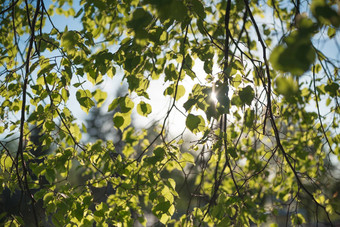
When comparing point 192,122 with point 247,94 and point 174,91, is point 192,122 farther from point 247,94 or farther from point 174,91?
point 174,91

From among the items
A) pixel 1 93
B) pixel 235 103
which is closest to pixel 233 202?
pixel 235 103

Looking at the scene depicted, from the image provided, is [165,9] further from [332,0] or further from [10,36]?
[10,36]

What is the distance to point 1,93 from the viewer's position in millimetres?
1707

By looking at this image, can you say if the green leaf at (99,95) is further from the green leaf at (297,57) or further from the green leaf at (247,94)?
the green leaf at (297,57)

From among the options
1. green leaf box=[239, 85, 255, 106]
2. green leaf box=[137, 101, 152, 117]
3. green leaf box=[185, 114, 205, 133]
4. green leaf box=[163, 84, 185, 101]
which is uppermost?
green leaf box=[163, 84, 185, 101]

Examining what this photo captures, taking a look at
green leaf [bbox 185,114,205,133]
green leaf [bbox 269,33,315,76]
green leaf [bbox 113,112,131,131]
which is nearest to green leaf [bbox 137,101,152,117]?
green leaf [bbox 113,112,131,131]

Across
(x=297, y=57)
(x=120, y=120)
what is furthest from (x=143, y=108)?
(x=297, y=57)

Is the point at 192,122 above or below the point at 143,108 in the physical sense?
below

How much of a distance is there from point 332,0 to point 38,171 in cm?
162

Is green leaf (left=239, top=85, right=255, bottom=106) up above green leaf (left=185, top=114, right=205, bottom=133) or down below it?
Answer: above

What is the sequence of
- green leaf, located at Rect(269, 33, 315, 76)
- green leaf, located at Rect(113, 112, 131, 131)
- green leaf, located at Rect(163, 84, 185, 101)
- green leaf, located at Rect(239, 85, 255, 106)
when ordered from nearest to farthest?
1. green leaf, located at Rect(269, 33, 315, 76)
2. green leaf, located at Rect(239, 85, 255, 106)
3. green leaf, located at Rect(113, 112, 131, 131)
4. green leaf, located at Rect(163, 84, 185, 101)

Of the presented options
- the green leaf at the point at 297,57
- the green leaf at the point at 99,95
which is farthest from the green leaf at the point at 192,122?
the green leaf at the point at 297,57

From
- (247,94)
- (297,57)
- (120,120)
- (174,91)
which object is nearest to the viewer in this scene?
(297,57)

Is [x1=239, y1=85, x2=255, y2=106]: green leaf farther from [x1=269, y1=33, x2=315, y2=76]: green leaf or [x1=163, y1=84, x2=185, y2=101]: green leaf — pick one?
[x1=269, y1=33, x2=315, y2=76]: green leaf
